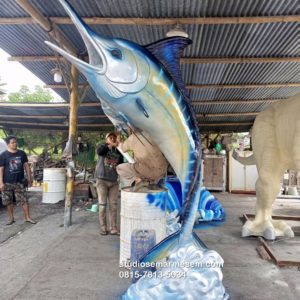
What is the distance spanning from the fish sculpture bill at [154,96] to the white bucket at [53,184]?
496 cm

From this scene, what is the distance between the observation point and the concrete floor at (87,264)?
2729 millimetres

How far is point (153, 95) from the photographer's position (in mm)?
2160

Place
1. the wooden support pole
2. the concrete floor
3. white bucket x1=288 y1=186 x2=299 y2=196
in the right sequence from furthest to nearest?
white bucket x1=288 y1=186 x2=299 y2=196 → the wooden support pole → the concrete floor

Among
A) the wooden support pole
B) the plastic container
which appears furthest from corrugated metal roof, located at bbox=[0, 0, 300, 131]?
the plastic container

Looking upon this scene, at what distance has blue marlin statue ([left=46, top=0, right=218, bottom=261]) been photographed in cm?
194

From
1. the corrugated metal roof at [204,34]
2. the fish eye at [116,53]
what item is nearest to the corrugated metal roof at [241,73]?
Result: the corrugated metal roof at [204,34]

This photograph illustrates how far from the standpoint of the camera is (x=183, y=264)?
2361 millimetres

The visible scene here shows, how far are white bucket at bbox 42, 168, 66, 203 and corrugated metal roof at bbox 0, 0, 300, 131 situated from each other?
209 centimetres

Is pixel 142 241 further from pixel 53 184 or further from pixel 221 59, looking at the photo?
pixel 53 184

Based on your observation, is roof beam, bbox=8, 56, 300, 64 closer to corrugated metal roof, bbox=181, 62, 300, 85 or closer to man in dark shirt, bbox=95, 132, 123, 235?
corrugated metal roof, bbox=181, 62, 300, 85

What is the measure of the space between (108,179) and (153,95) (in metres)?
2.49

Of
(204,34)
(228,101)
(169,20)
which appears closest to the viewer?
(169,20)

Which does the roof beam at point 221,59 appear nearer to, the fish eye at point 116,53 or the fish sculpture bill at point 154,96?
the fish sculpture bill at point 154,96

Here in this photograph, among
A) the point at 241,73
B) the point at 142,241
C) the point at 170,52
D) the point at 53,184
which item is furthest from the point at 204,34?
the point at 53,184
